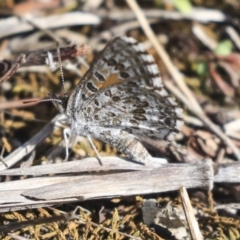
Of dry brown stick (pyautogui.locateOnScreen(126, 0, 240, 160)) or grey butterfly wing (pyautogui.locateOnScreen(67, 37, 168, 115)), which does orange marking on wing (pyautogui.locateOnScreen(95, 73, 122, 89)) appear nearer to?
grey butterfly wing (pyautogui.locateOnScreen(67, 37, 168, 115))

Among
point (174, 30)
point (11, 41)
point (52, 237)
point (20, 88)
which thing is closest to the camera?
point (52, 237)

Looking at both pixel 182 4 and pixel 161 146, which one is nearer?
pixel 161 146

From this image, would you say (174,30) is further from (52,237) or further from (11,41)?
(52,237)

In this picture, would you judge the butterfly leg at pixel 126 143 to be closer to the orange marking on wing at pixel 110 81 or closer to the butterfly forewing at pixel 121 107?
the butterfly forewing at pixel 121 107

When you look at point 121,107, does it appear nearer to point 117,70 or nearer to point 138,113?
point 138,113

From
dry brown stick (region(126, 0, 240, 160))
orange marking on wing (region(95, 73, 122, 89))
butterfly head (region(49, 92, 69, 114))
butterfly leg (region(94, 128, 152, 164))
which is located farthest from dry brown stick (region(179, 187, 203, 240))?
butterfly head (region(49, 92, 69, 114))

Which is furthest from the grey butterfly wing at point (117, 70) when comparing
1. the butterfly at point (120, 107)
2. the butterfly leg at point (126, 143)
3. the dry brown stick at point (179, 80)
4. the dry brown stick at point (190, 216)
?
the dry brown stick at point (190, 216)

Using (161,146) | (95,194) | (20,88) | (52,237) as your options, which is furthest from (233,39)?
(52,237)
